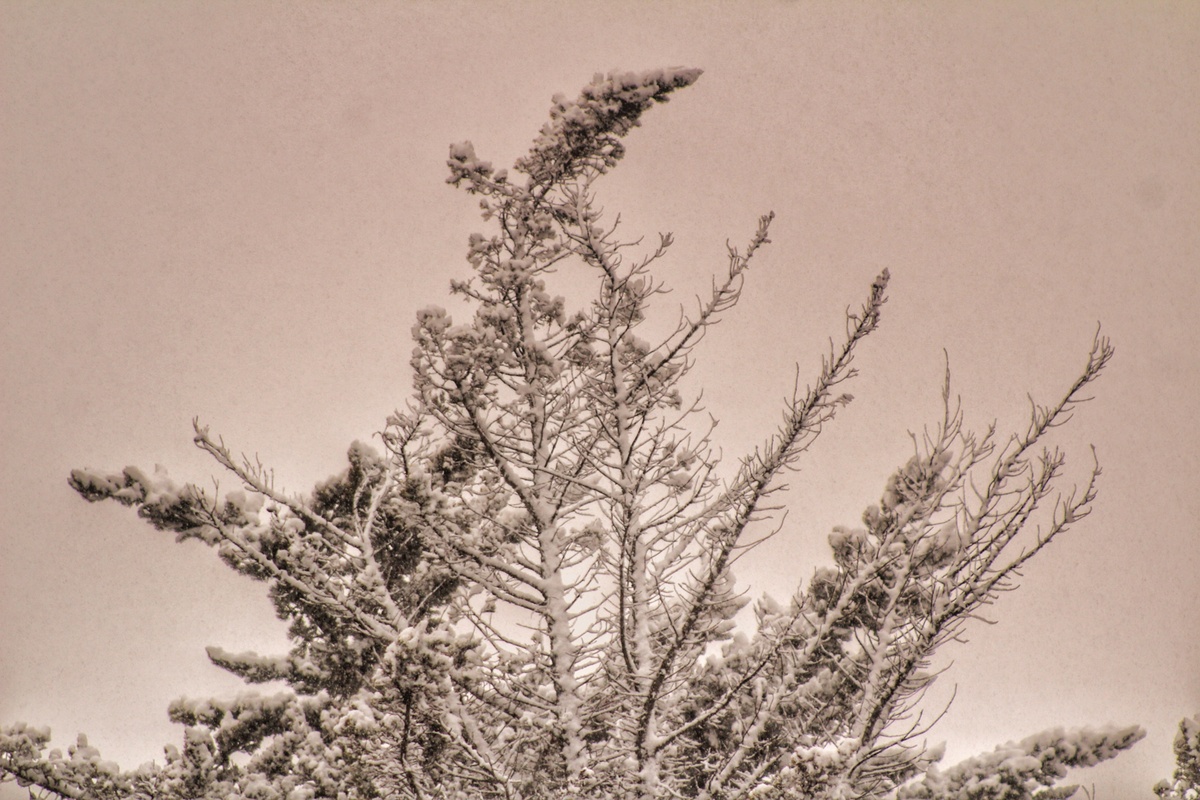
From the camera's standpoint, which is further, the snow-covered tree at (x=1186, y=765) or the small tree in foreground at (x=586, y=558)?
the snow-covered tree at (x=1186, y=765)

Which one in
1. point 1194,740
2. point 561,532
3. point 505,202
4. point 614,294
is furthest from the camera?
point 1194,740

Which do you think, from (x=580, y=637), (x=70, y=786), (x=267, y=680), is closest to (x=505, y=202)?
(x=580, y=637)

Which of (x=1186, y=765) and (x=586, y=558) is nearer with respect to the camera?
(x=586, y=558)

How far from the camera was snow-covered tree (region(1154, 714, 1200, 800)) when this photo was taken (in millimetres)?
12802

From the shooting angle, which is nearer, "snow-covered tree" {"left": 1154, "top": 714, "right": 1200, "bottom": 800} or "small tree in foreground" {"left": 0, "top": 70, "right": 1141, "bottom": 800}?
"small tree in foreground" {"left": 0, "top": 70, "right": 1141, "bottom": 800}

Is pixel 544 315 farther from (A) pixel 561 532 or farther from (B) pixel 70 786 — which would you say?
(B) pixel 70 786

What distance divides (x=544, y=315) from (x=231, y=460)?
2.85 metres

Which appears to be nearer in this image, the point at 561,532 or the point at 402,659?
the point at 402,659

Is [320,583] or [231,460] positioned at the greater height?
[231,460]

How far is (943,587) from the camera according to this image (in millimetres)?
3857

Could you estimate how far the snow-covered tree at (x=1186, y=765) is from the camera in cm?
1280

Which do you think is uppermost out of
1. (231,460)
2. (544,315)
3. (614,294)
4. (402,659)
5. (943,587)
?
(544,315)

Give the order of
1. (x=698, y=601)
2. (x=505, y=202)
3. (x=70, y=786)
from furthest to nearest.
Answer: (x=70, y=786) < (x=505, y=202) < (x=698, y=601)

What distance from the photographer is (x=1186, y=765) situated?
13.0 metres
